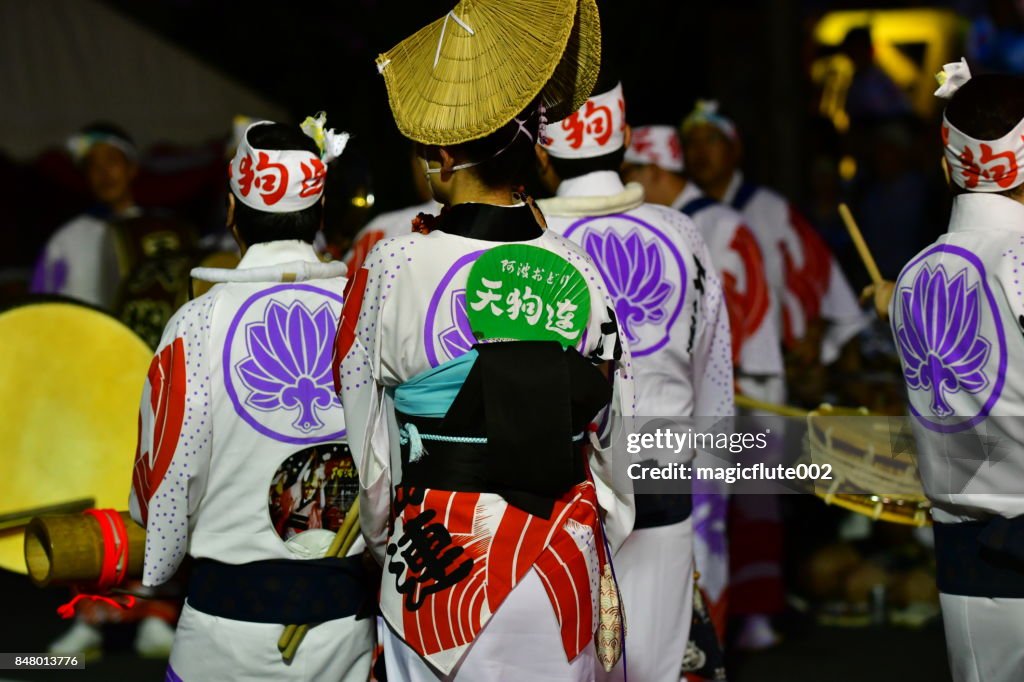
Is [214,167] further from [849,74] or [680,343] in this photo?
[680,343]

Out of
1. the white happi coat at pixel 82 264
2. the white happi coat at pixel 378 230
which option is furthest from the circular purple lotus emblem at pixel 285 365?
the white happi coat at pixel 82 264

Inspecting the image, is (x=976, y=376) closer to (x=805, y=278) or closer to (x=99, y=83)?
(x=805, y=278)

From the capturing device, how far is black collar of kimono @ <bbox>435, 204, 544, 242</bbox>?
113 inches

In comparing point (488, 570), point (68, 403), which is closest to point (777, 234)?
point (68, 403)

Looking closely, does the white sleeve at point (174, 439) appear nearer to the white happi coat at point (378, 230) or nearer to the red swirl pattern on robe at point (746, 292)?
the white happi coat at point (378, 230)

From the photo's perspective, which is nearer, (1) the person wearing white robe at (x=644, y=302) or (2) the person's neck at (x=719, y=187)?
(1) the person wearing white robe at (x=644, y=302)

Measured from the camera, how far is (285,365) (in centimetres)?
337

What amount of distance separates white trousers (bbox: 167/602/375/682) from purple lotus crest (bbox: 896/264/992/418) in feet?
5.14

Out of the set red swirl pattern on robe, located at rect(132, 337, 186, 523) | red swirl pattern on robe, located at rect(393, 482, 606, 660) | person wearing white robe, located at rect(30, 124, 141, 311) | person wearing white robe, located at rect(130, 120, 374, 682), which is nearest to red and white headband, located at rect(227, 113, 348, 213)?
person wearing white robe, located at rect(130, 120, 374, 682)

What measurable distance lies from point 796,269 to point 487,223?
4.29 metres

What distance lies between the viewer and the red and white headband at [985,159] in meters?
3.51

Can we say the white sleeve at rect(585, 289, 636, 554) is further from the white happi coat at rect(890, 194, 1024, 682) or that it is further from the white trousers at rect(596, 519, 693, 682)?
the white trousers at rect(596, 519, 693, 682)

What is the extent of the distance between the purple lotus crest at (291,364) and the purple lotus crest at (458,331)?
64cm

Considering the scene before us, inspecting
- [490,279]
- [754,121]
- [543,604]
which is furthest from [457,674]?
[754,121]
